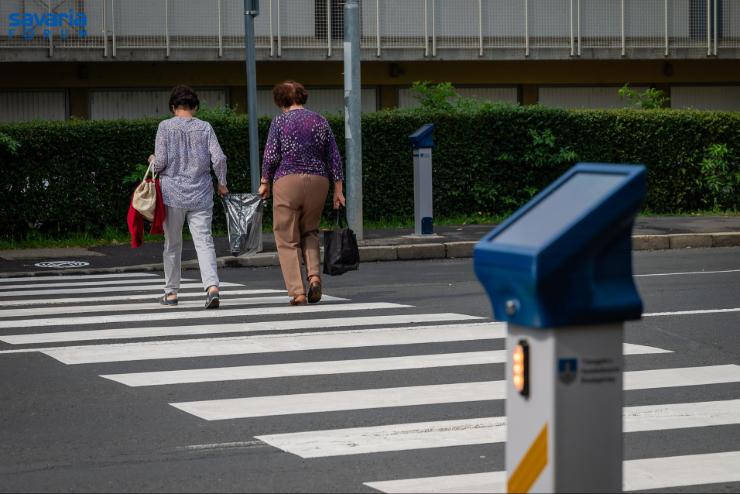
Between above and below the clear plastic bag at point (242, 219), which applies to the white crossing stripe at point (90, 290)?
below

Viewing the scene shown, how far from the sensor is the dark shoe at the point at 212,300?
11.4 metres

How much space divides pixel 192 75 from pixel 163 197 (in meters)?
16.4

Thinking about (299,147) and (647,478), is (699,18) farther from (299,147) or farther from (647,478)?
(647,478)

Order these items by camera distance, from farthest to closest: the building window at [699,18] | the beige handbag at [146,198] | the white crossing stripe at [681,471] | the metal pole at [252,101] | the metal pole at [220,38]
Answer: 1. the building window at [699,18]
2. the metal pole at [220,38]
3. the metal pole at [252,101]
4. the beige handbag at [146,198]
5. the white crossing stripe at [681,471]

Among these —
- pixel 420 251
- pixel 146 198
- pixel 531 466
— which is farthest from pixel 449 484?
pixel 420 251

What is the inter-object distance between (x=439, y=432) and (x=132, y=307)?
224 inches

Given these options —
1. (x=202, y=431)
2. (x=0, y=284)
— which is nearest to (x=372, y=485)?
(x=202, y=431)

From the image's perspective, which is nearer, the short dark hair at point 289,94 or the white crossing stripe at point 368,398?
the white crossing stripe at point 368,398

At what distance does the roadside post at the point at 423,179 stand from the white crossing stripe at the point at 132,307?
227 inches

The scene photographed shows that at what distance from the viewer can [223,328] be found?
33.6 ft

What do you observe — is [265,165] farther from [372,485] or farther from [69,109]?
[69,109]

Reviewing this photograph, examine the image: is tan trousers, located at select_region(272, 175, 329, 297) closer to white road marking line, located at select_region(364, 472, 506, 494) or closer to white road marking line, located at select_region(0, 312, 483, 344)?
white road marking line, located at select_region(0, 312, 483, 344)

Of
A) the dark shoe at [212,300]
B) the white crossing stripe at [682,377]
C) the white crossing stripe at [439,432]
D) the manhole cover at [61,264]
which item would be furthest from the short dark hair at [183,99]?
the white crossing stripe at [439,432]

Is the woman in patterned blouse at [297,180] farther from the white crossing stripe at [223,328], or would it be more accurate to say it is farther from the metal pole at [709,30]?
the metal pole at [709,30]
